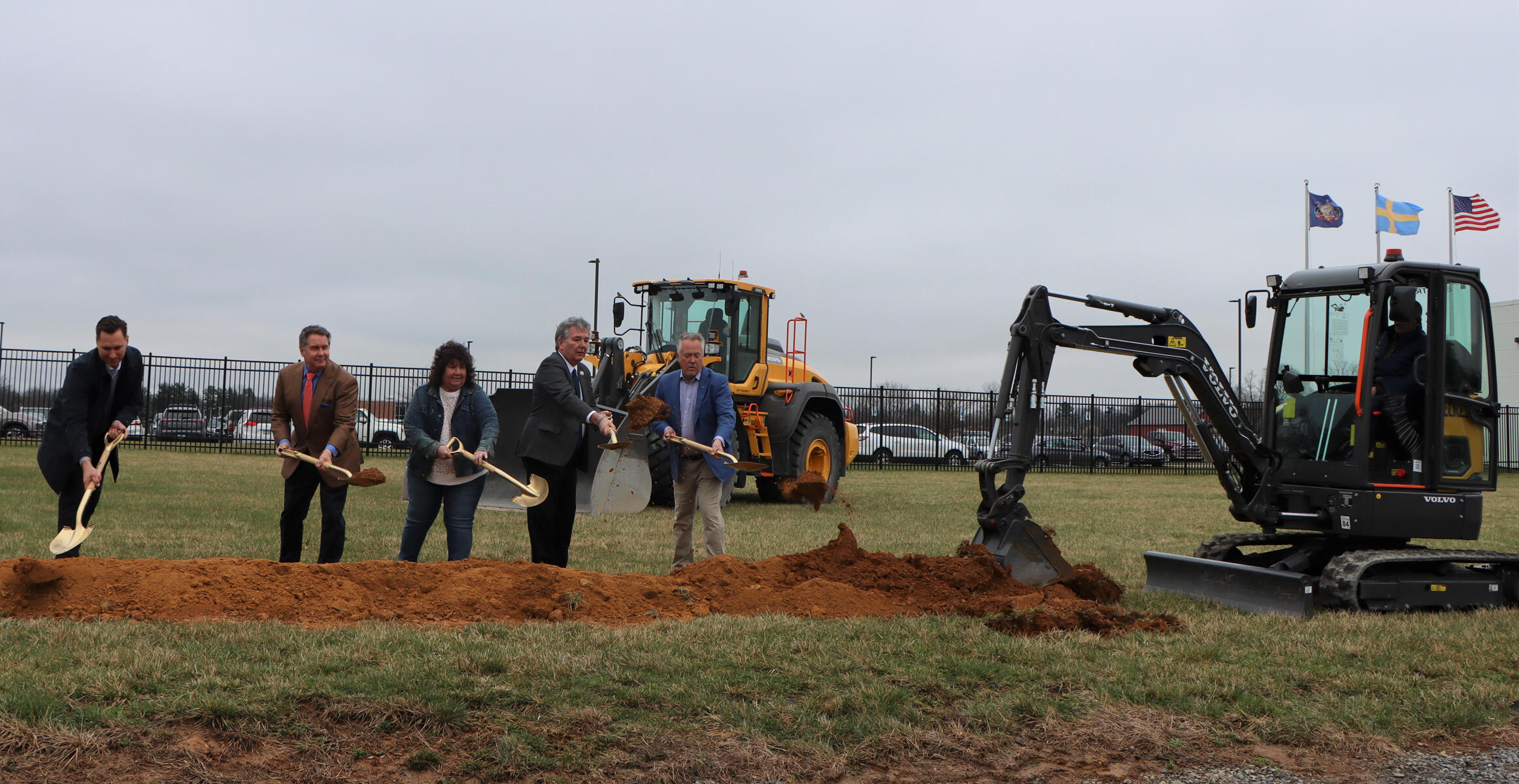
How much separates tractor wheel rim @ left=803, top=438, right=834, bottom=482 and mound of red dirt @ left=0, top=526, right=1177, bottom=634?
8003mm

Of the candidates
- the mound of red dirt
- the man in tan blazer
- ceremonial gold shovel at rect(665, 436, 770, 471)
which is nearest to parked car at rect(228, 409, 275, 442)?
the man in tan blazer

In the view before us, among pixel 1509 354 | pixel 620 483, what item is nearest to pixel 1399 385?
pixel 620 483

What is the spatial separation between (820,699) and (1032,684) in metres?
1.01

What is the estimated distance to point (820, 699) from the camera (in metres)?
4.22

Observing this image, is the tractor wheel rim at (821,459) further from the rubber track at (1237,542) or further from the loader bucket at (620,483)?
the rubber track at (1237,542)

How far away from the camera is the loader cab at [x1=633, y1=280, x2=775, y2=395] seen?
13633mm

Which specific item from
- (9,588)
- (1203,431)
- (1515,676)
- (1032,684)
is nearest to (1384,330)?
(1203,431)

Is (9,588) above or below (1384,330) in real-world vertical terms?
below

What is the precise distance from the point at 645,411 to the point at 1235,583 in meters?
4.24

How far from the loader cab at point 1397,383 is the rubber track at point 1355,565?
43 centimetres

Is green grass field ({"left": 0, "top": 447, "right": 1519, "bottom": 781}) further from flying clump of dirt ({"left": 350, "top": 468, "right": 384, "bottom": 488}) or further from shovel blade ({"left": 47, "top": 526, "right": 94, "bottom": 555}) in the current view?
flying clump of dirt ({"left": 350, "top": 468, "right": 384, "bottom": 488})

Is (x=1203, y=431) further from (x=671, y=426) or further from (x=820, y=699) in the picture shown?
(x=820, y=699)

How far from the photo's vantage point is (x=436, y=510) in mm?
6906

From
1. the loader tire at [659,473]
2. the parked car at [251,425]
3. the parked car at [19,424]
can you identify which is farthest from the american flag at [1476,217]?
the parked car at [19,424]
